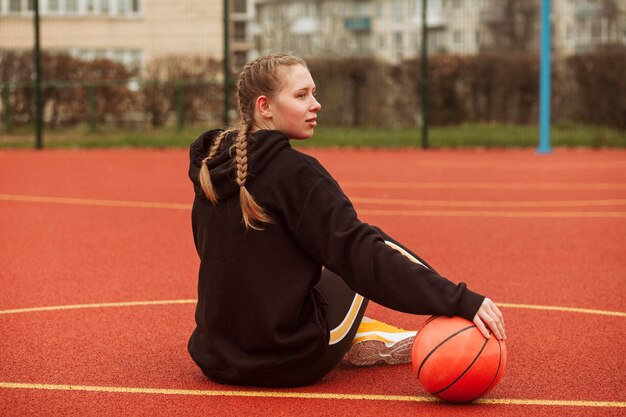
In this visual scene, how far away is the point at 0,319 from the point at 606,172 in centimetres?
1054

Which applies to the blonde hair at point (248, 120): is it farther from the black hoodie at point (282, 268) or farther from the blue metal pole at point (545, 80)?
the blue metal pole at point (545, 80)

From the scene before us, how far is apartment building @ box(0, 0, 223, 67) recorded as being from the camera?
2303 centimetres

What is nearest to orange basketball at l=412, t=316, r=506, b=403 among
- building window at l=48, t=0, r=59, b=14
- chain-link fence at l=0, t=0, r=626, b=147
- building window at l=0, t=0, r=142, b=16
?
chain-link fence at l=0, t=0, r=626, b=147

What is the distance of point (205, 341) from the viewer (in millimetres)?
4273

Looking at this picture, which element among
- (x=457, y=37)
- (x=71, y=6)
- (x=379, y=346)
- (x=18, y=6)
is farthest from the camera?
(x=71, y=6)

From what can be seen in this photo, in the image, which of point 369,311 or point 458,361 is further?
point 369,311

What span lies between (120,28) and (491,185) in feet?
69.3

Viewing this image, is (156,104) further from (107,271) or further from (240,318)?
(240,318)

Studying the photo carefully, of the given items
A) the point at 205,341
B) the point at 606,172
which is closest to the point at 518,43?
the point at 606,172

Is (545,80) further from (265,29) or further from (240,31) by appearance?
(240,31)

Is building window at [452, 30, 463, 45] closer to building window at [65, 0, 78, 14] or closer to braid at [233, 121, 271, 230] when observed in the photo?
building window at [65, 0, 78, 14]

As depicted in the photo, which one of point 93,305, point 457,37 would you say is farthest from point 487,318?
point 457,37

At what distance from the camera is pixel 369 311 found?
574cm

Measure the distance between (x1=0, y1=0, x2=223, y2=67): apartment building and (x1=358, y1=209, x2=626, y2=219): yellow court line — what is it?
39.5 ft
